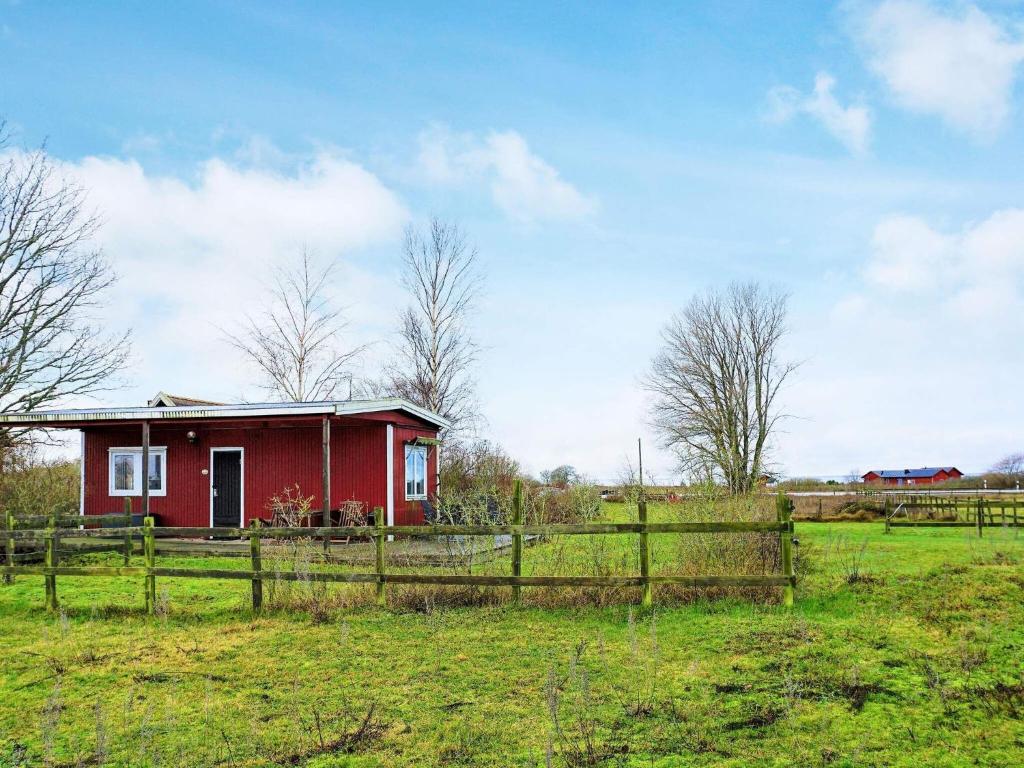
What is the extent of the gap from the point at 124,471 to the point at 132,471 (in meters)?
0.22

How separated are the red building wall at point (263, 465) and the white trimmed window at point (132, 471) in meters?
0.16

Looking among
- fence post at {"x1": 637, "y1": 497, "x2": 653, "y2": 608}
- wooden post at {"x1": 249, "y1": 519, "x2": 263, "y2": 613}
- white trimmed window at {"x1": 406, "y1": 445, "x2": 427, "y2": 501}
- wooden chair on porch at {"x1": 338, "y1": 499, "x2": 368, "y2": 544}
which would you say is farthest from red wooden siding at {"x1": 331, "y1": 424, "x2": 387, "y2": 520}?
fence post at {"x1": 637, "y1": 497, "x2": 653, "y2": 608}

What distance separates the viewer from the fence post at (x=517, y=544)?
918 centimetres

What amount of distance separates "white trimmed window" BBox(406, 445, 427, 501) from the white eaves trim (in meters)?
2.02

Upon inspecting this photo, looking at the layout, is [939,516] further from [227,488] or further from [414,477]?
[227,488]

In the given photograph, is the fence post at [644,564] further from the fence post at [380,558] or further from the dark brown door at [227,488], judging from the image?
the dark brown door at [227,488]

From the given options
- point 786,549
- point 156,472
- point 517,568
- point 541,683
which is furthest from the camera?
point 156,472

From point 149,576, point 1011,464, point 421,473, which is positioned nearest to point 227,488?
point 421,473

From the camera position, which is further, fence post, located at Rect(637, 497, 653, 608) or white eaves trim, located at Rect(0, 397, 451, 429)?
white eaves trim, located at Rect(0, 397, 451, 429)

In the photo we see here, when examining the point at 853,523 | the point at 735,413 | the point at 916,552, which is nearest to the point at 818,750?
the point at 916,552

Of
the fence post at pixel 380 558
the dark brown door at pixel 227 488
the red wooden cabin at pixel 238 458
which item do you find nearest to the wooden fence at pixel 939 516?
the red wooden cabin at pixel 238 458

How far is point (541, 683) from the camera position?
245 inches

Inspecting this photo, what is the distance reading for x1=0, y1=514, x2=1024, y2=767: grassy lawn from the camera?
488 cm

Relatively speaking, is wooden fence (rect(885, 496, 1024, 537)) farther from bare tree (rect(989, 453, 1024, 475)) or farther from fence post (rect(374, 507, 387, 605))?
bare tree (rect(989, 453, 1024, 475))
